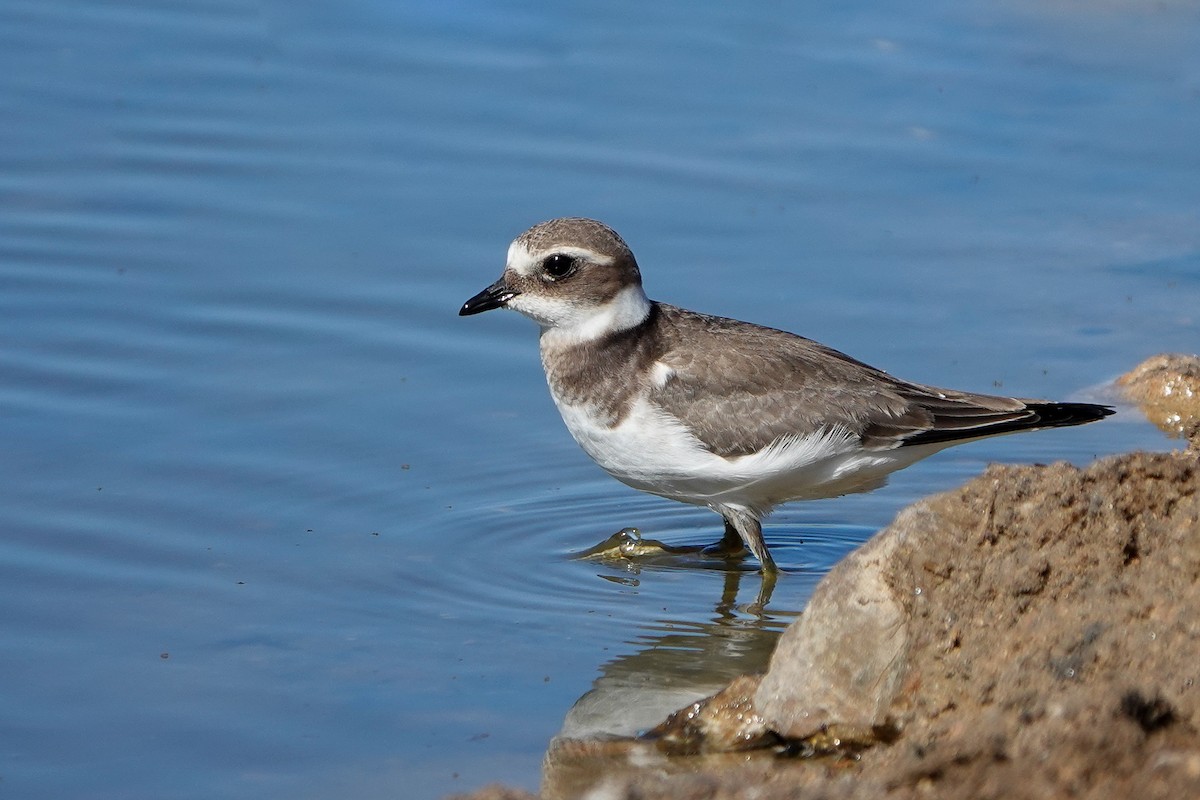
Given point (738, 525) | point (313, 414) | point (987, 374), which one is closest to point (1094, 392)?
point (987, 374)

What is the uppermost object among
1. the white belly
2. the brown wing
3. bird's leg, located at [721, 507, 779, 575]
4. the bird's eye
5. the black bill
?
the bird's eye

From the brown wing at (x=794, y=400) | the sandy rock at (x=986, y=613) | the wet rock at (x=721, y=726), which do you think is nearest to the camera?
the sandy rock at (x=986, y=613)

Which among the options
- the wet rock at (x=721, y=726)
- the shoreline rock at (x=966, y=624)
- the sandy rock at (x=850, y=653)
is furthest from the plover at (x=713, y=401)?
the sandy rock at (x=850, y=653)

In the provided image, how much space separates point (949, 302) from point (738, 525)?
339 centimetres

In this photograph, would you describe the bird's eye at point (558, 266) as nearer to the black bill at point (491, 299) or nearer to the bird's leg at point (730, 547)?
the black bill at point (491, 299)

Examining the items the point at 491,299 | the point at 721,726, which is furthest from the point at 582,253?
the point at 721,726

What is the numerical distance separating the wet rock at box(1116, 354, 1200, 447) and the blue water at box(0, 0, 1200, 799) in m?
0.12

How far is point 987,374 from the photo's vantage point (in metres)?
10.0

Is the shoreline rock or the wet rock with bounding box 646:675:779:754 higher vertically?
the shoreline rock

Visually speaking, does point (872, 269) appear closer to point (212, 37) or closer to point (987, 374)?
point (987, 374)

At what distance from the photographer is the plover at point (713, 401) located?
794 cm

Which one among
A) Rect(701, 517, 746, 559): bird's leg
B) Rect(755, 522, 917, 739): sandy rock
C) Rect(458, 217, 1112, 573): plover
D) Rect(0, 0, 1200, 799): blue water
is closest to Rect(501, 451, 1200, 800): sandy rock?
Rect(755, 522, 917, 739): sandy rock

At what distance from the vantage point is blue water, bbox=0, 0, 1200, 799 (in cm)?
667

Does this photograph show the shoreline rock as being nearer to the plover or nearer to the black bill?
the plover
